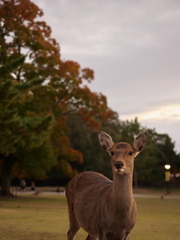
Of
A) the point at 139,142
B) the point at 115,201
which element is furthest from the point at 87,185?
the point at 139,142

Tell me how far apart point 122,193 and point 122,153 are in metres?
0.67

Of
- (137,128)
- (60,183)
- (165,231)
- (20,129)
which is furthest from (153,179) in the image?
(165,231)

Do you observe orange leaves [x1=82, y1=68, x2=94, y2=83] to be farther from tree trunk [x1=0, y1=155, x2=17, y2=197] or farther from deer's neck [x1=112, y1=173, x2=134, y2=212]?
deer's neck [x1=112, y1=173, x2=134, y2=212]

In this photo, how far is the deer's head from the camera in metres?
7.61

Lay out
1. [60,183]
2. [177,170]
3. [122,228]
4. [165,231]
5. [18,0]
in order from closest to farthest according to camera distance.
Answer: [122,228]
[165,231]
[18,0]
[60,183]
[177,170]

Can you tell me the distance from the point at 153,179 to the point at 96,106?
1214 inches

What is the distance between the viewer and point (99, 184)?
31.1ft

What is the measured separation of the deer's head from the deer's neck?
0.19 meters

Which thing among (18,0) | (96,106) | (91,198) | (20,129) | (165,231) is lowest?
(165,231)

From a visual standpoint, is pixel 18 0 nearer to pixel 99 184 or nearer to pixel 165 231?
pixel 165 231

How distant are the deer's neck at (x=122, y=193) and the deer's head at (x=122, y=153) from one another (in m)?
0.19

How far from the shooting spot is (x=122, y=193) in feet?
26.3

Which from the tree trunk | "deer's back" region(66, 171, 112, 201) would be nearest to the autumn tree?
the tree trunk

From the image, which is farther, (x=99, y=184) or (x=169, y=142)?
(x=169, y=142)
